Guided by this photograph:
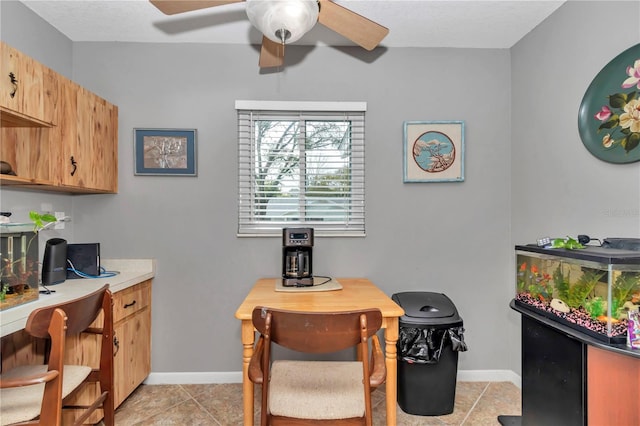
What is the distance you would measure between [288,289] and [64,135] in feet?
5.43

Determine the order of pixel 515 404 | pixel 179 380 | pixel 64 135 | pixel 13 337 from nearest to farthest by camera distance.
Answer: pixel 13 337 → pixel 64 135 → pixel 515 404 → pixel 179 380

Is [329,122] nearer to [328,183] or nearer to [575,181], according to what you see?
[328,183]

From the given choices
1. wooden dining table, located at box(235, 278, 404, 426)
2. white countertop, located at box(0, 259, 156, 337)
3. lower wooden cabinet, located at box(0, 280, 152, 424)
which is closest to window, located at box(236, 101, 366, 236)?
wooden dining table, located at box(235, 278, 404, 426)

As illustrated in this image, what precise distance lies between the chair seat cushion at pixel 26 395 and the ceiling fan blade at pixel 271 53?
203 cm

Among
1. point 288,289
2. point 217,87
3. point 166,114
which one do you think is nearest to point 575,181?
point 288,289

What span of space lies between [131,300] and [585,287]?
102 inches

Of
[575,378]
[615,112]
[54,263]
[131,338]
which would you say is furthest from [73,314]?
[615,112]

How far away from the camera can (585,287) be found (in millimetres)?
1446

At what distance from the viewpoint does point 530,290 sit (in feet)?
5.82

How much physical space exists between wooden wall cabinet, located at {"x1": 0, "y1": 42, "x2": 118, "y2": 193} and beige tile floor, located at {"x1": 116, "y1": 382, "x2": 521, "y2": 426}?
1.51 metres

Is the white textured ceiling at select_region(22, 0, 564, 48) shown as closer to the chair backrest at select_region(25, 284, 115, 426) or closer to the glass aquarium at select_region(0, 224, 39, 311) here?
the glass aquarium at select_region(0, 224, 39, 311)

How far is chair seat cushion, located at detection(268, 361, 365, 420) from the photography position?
4.42ft

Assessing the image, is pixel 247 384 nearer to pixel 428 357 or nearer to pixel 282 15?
pixel 428 357

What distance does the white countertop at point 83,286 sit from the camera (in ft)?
4.48
